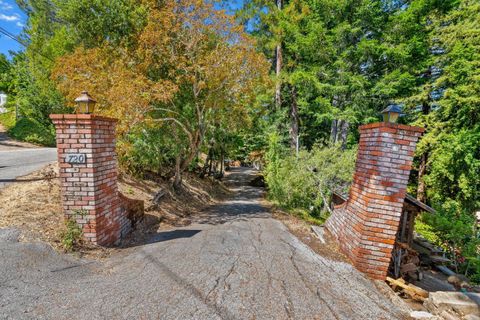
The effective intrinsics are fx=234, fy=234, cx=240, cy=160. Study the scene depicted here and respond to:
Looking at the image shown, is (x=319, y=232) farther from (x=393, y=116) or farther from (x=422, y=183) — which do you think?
(x=422, y=183)

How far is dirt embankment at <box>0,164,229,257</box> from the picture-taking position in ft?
11.3

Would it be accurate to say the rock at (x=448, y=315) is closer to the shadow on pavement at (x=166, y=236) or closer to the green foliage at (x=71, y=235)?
the shadow on pavement at (x=166, y=236)

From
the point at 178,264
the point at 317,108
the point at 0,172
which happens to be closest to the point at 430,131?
the point at 317,108

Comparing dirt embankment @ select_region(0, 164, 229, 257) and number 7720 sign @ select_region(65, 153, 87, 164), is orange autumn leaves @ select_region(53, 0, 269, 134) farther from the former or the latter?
number 7720 sign @ select_region(65, 153, 87, 164)

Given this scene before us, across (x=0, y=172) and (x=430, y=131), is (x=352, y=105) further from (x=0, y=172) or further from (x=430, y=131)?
(x=0, y=172)

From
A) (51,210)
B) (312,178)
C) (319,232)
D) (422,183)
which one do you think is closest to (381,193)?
(319,232)

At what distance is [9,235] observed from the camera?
324 cm

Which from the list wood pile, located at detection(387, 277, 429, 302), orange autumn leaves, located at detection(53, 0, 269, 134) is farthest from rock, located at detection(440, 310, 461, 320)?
orange autumn leaves, located at detection(53, 0, 269, 134)

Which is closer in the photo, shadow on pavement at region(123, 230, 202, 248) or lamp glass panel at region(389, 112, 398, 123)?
lamp glass panel at region(389, 112, 398, 123)

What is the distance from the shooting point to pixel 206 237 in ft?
15.2

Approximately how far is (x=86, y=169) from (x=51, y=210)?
1.36m

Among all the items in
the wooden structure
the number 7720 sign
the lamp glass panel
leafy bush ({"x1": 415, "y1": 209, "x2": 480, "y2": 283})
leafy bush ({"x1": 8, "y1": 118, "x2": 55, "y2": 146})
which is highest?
the lamp glass panel

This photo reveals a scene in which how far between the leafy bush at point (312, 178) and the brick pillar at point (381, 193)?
473cm

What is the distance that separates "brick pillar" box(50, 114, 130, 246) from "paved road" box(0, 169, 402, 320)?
1.71ft
